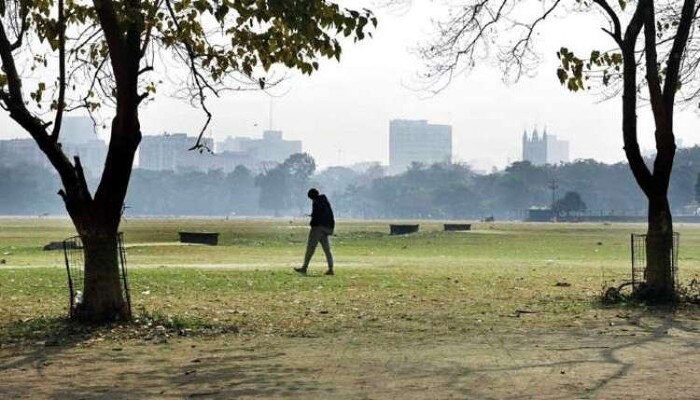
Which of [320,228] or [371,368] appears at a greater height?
[320,228]

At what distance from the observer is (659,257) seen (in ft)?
49.1

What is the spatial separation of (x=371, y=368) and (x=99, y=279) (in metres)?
4.58

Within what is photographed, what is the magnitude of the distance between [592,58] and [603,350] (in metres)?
6.26

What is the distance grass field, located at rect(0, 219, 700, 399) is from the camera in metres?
8.41

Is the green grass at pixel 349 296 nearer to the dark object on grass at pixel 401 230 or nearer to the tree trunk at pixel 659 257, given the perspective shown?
the tree trunk at pixel 659 257

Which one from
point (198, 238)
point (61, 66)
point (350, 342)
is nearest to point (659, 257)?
point (350, 342)

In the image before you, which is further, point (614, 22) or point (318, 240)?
point (318, 240)

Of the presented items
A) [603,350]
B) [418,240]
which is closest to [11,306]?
[603,350]

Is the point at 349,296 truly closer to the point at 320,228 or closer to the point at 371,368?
the point at 320,228

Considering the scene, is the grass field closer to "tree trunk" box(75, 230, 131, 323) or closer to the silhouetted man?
"tree trunk" box(75, 230, 131, 323)

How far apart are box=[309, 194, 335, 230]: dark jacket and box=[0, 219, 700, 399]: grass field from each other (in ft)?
5.28

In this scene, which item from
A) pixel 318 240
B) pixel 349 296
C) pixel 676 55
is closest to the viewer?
pixel 676 55

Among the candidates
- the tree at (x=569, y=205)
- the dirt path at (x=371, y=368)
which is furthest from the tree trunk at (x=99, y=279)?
the tree at (x=569, y=205)

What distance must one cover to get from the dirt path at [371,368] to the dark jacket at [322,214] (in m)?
9.63
